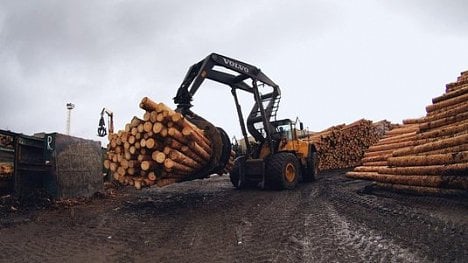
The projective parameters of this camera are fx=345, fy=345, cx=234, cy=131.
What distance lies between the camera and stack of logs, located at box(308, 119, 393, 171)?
56.0 ft

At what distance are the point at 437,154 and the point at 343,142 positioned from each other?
35.4 ft

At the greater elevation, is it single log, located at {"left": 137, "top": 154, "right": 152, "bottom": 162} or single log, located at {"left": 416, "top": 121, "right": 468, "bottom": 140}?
single log, located at {"left": 416, "top": 121, "right": 468, "bottom": 140}

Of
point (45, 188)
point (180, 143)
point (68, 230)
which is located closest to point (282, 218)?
point (180, 143)

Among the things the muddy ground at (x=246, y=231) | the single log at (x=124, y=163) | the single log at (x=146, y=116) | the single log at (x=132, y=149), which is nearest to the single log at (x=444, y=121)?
the muddy ground at (x=246, y=231)

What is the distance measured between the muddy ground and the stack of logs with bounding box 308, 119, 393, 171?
9.17 meters

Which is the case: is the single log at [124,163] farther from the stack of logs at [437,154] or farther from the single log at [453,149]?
the single log at [453,149]

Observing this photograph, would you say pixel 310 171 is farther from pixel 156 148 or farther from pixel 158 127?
pixel 158 127

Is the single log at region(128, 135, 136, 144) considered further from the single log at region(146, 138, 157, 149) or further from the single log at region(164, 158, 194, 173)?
the single log at region(164, 158, 194, 173)

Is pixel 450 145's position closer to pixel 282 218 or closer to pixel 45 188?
pixel 282 218

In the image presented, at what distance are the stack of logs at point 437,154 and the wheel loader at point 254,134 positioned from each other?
2.54 m

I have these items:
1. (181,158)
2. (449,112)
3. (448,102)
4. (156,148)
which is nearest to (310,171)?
(448,102)

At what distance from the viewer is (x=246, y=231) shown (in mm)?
5191

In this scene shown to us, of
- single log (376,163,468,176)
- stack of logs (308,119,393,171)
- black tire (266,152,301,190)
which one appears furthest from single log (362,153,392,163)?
stack of logs (308,119,393,171)

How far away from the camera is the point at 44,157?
7727mm
